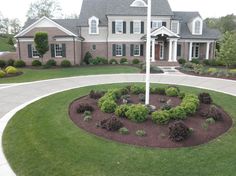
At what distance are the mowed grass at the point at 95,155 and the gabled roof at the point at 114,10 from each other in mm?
24670

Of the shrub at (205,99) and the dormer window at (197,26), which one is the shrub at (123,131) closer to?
the shrub at (205,99)

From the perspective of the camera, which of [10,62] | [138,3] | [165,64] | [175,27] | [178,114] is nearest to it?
[178,114]

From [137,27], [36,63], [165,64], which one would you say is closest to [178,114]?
[165,64]

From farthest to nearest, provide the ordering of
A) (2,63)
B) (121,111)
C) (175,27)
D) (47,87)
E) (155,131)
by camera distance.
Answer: (175,27) < (2,63) < (47,87) < (121,111) < (155,131)

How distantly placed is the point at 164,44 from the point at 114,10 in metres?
7.74

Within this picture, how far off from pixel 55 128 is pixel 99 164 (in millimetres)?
2863

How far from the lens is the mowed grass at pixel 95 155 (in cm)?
549

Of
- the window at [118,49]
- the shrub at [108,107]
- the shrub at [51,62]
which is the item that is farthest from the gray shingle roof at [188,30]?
the shrub at [108,107]

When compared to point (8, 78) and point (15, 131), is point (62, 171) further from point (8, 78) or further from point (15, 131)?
point (8, 78)

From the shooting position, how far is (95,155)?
619 centimetres

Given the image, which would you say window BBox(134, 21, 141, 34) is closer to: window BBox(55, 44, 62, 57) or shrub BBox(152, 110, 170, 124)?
window BBox(55, 44, 62, 57)

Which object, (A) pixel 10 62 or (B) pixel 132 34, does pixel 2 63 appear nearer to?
(A) pixel 10 62

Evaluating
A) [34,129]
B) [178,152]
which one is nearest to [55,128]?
[34,129]

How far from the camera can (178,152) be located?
20.9ft
